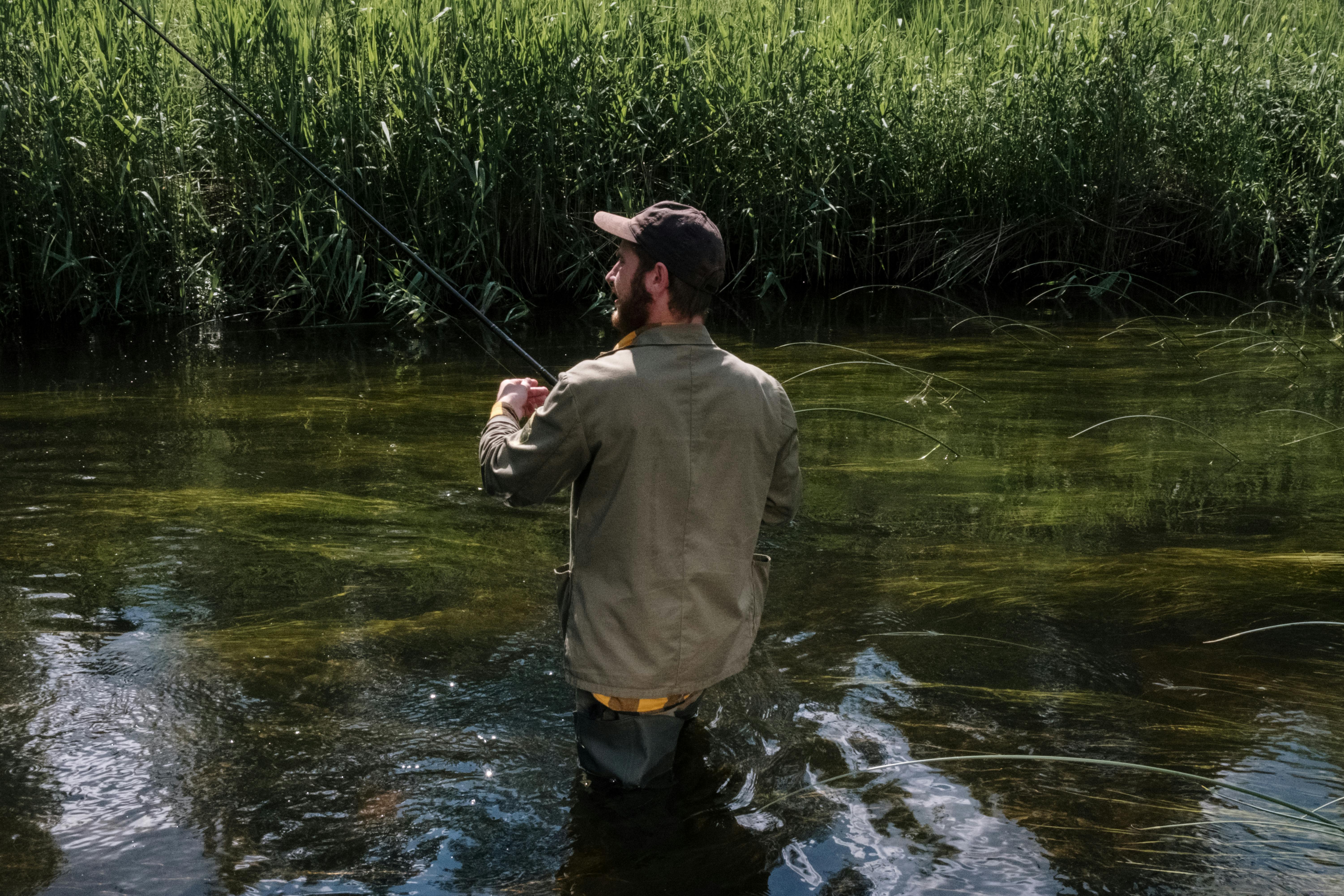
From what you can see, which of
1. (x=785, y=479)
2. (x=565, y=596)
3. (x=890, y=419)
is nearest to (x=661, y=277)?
(x=785, y=479)

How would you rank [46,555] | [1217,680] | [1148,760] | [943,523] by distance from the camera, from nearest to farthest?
[1148,760]
[1217,680]
[46,555]
[943,523]

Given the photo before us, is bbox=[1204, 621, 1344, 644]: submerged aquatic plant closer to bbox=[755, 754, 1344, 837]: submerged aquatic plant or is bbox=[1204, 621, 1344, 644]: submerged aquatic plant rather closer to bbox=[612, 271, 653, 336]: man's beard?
bbox=[755, 754, 1344, 837]: submerged aquatic plant

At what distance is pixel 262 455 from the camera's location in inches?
184

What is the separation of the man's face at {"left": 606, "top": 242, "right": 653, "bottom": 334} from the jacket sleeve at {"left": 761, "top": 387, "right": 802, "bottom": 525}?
283 mm

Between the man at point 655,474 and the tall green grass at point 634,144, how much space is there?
16.3ft

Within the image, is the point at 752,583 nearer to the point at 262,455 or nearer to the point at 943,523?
the point at 943,523

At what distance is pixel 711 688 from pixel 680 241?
46.7 inches

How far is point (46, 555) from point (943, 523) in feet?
8.83

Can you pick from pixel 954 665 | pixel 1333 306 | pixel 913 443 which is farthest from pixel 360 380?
pixel 1333 306

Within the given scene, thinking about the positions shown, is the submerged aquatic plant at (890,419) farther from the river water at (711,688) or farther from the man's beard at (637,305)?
the man's beard at (637,305)

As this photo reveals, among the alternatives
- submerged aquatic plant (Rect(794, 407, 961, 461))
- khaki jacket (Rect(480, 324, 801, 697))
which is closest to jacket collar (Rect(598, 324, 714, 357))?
khaki jacket (Rect(480, 324, 801, 697))

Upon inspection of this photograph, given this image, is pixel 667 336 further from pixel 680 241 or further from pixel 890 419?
pixel 890 419

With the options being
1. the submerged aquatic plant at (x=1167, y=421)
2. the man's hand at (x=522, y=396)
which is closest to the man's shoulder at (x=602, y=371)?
the man's hand at (x=522, y=396)

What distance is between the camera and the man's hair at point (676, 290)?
2.08m
